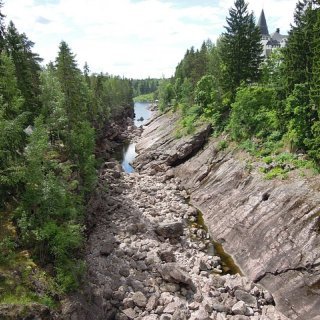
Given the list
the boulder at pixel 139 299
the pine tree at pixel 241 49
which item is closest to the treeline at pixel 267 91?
the pine tree at pixel 241 49

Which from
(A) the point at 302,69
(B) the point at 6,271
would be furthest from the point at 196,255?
(A) the point at 302,69

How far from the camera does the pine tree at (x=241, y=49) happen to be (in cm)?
4488

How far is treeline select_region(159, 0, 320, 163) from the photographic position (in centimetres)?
2958

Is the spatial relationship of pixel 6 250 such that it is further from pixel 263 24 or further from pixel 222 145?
pixel 263 24

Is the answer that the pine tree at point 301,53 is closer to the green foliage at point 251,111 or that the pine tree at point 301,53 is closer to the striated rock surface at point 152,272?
the green foliage at point 251,111

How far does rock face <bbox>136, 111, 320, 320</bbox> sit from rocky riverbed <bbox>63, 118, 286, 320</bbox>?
3.77 feet

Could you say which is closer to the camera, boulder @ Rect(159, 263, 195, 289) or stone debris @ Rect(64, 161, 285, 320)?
stone debris @ Rect(64, 161, 285, 320)

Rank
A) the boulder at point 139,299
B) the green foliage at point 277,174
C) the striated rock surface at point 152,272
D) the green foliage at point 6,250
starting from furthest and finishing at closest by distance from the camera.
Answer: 1. the green foliage at point 277,174
2. the boulder at point 139,299
3. the striated rock surface at point 152,272
4. the green foliage at point 6,250

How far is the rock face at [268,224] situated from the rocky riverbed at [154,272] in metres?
1.15

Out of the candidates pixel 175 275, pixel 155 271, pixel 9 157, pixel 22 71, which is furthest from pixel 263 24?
pixel 9 157

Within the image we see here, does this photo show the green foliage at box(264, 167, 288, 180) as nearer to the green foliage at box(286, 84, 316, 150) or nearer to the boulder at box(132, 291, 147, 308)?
the green foliage at box(286, 84, 316, 150)

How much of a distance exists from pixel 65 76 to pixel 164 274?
2420cm

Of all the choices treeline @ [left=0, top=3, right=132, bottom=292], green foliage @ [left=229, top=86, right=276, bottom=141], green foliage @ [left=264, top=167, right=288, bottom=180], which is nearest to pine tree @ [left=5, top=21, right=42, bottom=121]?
treeline @ [left=0, top=3, right=132, bottom=292]

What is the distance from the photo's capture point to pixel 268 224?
26453 mm
